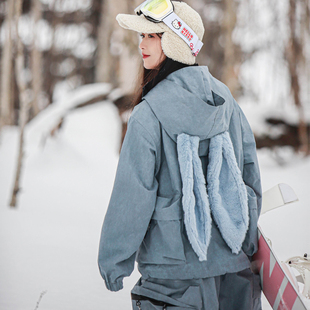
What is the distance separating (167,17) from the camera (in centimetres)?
A: 130

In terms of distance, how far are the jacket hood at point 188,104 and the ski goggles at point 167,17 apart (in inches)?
5.1

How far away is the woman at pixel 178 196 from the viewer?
119 centimetres

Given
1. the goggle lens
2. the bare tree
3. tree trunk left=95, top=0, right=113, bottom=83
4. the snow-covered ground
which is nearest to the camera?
the goggle lens

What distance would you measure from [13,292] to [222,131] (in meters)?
1.65

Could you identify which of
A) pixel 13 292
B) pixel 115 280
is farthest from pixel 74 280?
pixel 115 280

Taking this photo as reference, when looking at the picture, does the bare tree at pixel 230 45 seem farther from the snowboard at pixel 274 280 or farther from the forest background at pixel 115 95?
the snowboard at pixel 274 280

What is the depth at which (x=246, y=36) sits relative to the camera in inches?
417

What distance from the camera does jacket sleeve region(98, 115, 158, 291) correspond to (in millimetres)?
1178

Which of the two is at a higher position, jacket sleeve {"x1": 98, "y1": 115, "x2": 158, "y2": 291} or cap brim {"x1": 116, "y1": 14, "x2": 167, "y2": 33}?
cap brim {"x1": 116, "y1": 14, "x2": 167, "y2": 33}

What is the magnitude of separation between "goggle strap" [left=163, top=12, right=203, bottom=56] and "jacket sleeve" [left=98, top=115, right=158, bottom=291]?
363mm

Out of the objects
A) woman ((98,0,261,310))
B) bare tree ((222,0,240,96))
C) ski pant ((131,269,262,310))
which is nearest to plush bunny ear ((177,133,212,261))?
woman ((98,0,261,310))

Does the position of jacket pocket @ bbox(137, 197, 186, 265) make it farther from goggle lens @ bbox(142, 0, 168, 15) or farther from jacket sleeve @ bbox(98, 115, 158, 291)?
goggle lens @ bbox(142, 0, 168, 15)

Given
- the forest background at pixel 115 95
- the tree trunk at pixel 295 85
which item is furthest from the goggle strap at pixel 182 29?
the tree trunk at pixel 295 85

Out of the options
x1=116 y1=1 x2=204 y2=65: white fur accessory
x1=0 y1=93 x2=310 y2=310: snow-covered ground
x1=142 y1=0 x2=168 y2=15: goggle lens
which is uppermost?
x1=142 y1=0 x2=168 y2=15: goggle lens
